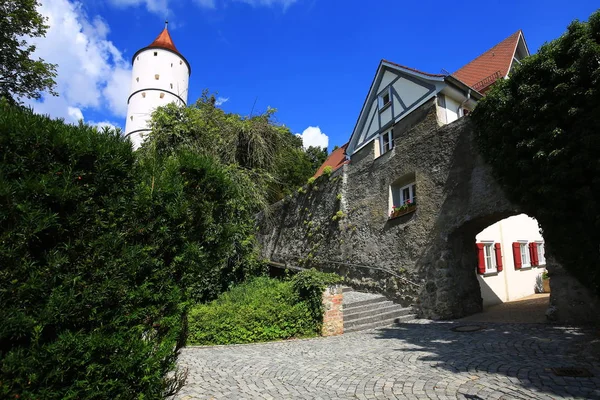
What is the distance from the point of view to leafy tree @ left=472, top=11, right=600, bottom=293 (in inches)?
241

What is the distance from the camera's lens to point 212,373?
487 centimetres

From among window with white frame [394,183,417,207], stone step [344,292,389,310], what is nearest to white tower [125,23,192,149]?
window with white frame [394,183,417,207]

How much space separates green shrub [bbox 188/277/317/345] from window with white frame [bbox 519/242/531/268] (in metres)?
10.0

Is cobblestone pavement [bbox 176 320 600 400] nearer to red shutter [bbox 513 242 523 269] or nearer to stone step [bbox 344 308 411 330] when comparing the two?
stone step [bbox 344 308 411 330]

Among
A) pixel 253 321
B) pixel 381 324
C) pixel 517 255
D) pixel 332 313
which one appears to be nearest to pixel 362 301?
pixel 381 324

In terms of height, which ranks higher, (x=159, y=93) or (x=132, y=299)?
(x=159, y=93)

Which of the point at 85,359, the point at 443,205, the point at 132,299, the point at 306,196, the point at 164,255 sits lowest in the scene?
the point at 85,359

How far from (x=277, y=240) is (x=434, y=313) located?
9.28 meters

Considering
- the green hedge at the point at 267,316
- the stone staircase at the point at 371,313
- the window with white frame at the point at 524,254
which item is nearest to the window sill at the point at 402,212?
the stone staircase at the point at 371,313

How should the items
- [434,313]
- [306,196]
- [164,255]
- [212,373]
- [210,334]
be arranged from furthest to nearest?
[306,196] < [434,313] < [210,334] < [212,373] < [164,255]

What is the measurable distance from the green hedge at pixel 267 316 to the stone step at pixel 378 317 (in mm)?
953

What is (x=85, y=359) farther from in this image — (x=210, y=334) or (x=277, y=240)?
(x=277, y=240)

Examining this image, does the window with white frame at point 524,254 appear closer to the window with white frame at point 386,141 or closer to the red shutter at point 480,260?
the red shutter at point 480,260

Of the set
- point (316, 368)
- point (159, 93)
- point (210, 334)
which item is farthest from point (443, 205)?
point (159, 93)
